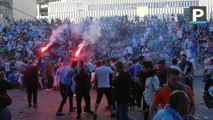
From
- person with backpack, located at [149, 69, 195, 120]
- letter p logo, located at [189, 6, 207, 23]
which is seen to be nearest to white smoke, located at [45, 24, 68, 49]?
letter p logo, located at [189, 6, 207, 23]

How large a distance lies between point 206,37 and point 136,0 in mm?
64697

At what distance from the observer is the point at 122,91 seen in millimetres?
8820

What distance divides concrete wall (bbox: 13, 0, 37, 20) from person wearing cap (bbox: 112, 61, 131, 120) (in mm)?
52620

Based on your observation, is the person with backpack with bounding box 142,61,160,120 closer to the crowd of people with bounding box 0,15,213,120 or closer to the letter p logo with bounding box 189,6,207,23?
the crowd of people with bounding box 0,15,213,120

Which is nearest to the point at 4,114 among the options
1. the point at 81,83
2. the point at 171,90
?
the point at 171,90

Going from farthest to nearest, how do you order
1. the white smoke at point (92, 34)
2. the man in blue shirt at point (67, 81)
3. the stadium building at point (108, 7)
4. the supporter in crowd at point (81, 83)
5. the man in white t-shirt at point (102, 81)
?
the stadium building at point (108, 7), the white smoke at point (92, 34), the man in blue shirt at point (67, 81), the supporter in crowd at point (81, 83), the man in white t-shirt at point (102, 81)

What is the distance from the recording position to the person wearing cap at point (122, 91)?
8711mm

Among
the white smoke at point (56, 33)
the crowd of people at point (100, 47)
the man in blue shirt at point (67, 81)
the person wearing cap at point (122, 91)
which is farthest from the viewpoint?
the white smoke at point (56, 33)

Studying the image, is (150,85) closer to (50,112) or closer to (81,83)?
(81,83)

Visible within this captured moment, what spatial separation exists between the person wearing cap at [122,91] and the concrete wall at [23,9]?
52.6 m

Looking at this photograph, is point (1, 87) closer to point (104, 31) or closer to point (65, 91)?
point (65, 91)

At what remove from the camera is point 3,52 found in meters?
30.3

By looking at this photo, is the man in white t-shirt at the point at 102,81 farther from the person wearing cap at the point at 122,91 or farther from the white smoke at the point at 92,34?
the white smoke at the point at 92,34

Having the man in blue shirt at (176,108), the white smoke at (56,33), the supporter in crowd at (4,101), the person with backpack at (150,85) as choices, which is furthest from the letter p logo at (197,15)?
the man in blue shirt at (176,108)
